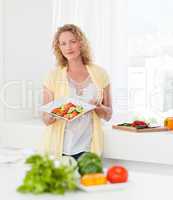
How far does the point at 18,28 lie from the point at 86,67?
1304 millimetres

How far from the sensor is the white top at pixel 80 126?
125 inches

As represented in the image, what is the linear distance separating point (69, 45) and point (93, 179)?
1.48 m

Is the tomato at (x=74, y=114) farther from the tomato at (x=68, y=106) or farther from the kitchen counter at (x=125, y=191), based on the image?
the kitchen counter at (x=125, y=191)

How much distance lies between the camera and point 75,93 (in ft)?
10.6

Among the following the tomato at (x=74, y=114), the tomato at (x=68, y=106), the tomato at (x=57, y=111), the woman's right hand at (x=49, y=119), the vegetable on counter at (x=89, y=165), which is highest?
the tomato at (x=68, y=106)

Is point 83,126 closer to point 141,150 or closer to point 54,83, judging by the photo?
point 54,83

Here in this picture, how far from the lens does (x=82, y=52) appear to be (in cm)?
332

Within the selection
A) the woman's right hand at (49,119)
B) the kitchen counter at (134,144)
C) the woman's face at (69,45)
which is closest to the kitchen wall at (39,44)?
the kitchen counter at (134,144)

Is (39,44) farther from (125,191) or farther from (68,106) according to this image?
(125,191)

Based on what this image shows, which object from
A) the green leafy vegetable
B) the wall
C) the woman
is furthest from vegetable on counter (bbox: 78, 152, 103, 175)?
the wall

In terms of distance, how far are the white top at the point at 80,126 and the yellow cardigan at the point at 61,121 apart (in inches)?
1.2

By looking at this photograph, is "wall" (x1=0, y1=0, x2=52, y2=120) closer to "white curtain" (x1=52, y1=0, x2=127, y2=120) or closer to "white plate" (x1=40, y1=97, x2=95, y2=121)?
"white curtain" (x1=52, y1=0, x2=127, y2=120)

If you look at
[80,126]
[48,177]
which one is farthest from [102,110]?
[48,177]

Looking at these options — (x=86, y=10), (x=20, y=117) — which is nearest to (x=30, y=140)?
(x=20, y=117)
